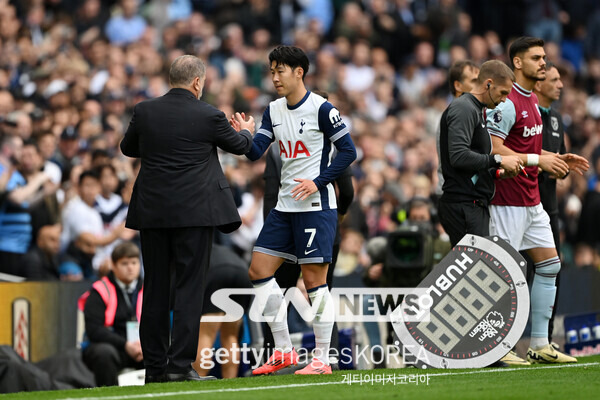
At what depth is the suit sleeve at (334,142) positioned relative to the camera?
8797 mm

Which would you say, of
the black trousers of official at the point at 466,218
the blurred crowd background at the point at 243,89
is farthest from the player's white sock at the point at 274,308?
the blurred crowd background at the point at 243,89

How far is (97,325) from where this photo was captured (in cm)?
1116

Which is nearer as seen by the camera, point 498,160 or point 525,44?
point 498,160

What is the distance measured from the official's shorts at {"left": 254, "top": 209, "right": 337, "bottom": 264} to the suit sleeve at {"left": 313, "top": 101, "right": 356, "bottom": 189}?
274mm

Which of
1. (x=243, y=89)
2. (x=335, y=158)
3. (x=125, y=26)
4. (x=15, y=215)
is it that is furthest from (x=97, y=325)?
(x=125, y=26)

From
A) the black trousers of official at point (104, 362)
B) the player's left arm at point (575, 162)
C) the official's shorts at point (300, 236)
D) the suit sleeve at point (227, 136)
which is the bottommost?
the black trousers of official at point (104, 362)

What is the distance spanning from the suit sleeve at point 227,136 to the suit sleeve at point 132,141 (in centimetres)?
57

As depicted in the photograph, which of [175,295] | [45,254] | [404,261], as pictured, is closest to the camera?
[175,295]

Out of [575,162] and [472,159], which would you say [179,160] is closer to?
[472,159]

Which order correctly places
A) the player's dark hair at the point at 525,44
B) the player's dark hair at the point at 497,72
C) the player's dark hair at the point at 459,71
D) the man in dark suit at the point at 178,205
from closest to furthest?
the man in dark suit at the point at 178,205 < the player's dark hair at the point at 497,72 < the player's dark hair at the point at 525,44 < the player's dark hair at the point at 459,71

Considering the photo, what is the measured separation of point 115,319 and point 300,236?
3.06 meters

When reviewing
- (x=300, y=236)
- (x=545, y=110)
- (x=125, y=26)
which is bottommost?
(x=300, y=236)

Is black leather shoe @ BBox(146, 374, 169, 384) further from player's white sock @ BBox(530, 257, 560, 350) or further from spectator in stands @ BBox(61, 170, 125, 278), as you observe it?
spectator in stands @ BBox(61, 170, 125, 278)

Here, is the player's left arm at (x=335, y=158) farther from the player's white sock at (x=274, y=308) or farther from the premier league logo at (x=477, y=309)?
the premier league logo at (x=477, y=309)
